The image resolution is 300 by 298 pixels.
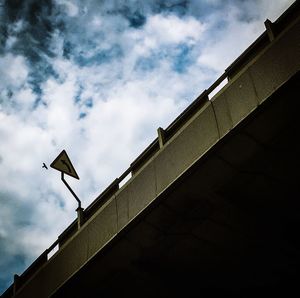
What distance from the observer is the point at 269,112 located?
7434 mm

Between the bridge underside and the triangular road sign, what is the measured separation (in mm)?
4173

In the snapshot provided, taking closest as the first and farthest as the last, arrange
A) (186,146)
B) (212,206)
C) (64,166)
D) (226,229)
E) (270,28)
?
(270,28) → (186,146) → (212,206) → (226,229) → (64,166)

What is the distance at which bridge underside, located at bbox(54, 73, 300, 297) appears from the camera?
791 centimetres

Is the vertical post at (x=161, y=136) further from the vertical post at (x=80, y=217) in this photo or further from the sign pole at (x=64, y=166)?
the sign pole at (x=64, y=166)

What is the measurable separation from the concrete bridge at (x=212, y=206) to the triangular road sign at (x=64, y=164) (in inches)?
84.2

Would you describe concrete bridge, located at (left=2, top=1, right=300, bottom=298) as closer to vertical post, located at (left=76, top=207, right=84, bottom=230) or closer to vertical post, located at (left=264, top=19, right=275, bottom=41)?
vertical post, located at (left=264, top=19, right=275, bottom=41)

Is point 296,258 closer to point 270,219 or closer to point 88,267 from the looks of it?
point 270,219

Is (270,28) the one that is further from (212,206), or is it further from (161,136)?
(212,206)

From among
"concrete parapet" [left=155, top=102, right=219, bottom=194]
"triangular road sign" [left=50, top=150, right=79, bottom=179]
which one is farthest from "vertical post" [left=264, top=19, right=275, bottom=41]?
"triangular road sign" [left=50, top=150, right=79, bottom=179]

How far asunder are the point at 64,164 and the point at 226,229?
6.86 metres

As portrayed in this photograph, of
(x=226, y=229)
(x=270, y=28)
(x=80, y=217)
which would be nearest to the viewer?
(x=270, y=28)

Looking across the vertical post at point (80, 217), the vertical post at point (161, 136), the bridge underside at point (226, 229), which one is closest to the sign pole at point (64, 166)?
the vertical post at point (80, 217)

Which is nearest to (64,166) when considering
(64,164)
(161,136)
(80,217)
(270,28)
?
(64,164)

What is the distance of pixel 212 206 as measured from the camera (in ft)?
29.8
